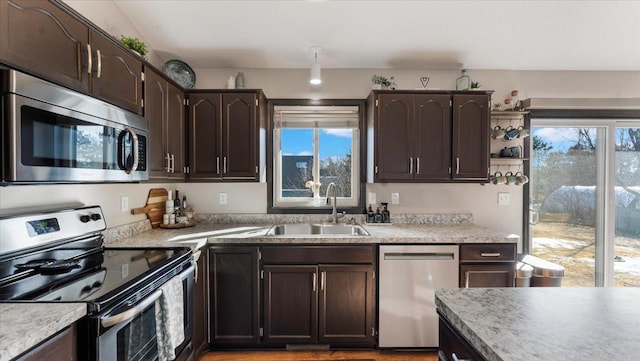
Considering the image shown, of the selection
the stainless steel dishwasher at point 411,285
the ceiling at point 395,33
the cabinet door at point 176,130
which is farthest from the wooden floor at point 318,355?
the ceiling at point 395,33

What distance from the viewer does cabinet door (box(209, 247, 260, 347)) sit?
221cm

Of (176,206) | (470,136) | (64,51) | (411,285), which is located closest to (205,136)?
(176,206)

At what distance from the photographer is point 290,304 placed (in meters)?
2.23

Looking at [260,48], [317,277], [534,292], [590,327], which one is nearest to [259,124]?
[260,48]

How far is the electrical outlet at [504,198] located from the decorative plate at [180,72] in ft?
10.2

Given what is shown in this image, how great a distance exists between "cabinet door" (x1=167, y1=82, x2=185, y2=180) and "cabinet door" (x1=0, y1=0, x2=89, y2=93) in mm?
847

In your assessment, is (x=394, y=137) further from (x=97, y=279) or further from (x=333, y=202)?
(x=97, y=279)

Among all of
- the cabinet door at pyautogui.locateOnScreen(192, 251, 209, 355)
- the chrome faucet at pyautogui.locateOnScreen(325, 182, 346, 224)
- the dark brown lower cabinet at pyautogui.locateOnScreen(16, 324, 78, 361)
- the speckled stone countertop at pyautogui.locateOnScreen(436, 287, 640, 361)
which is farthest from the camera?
the chrome faucet at pyautogui.locateOnScreen(325, 182, 346, 224)

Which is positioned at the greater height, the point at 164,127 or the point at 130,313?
the point at 164,127

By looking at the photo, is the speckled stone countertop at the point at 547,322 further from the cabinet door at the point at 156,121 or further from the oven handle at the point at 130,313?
the cabinet door at the point at 156,121

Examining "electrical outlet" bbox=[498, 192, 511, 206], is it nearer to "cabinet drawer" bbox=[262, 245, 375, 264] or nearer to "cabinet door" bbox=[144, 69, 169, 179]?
"cabinet drawer" bbox=[262, 245, 375, 264]

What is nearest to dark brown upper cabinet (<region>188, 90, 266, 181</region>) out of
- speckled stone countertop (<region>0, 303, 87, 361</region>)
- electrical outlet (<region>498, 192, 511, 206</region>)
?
speckled stone countertop (<region>0, 303, 87, 361</region>)

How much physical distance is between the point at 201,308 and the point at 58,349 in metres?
1.25

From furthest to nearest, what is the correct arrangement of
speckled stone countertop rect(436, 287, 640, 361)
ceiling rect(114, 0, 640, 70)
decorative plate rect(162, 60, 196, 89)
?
1. decorative plate rect(162, 60, 196, 89)
2. ceiling rect(114, 0, 640, 70)
3. speckled stone countertop rect(436, 287, 640, 361)
